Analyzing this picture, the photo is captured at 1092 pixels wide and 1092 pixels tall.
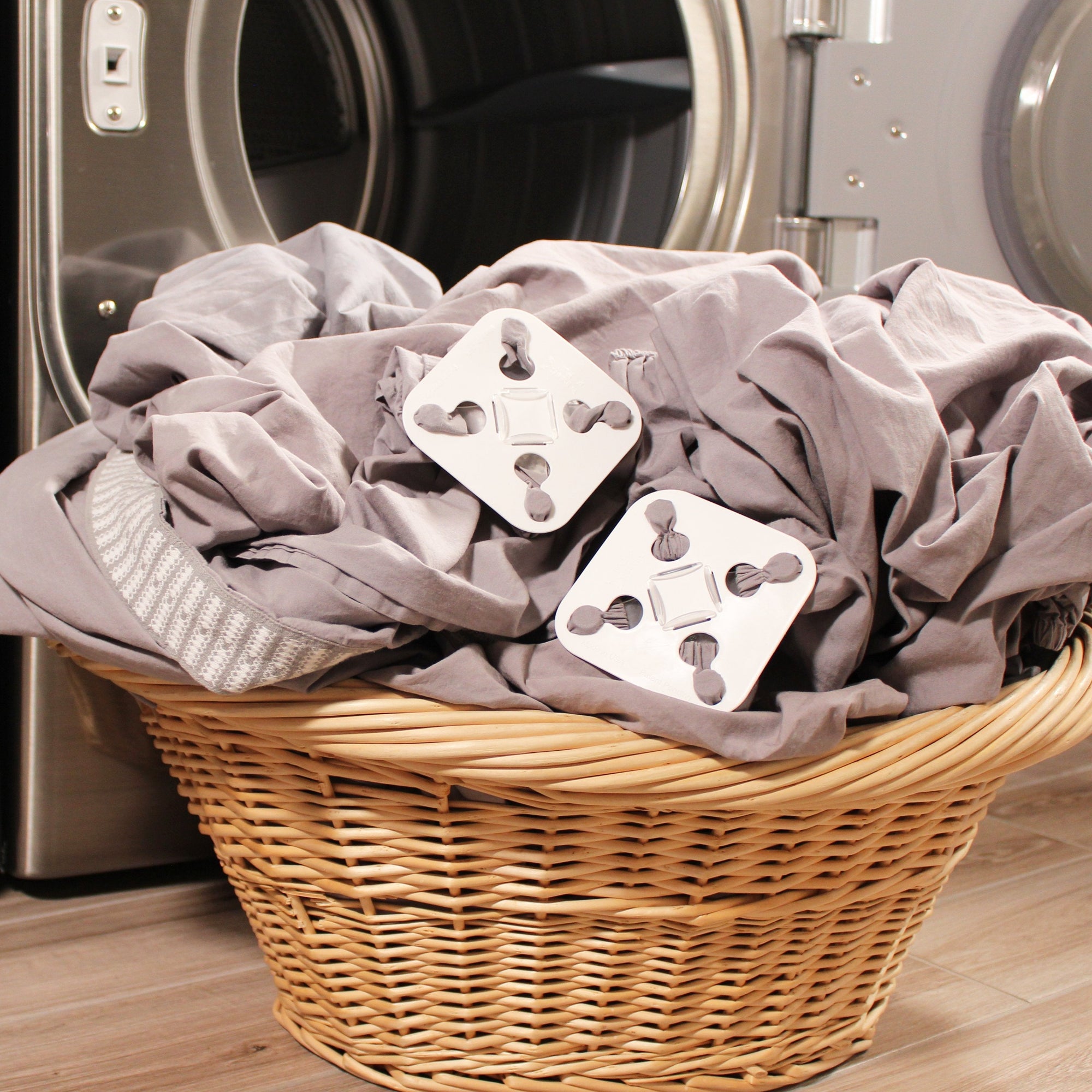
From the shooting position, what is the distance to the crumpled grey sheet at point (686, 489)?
1.66 ft

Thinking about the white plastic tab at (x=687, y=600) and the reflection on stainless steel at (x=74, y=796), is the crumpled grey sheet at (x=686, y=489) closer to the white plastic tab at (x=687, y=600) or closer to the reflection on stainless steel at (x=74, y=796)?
the white plastic tab at (x=687, y=600)

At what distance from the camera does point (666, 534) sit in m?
0.55

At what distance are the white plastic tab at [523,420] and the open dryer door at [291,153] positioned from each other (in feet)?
1.12

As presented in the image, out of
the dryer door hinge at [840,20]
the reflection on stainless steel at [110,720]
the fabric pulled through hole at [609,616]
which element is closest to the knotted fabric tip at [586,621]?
the fabric pulled through hole at [609,616]

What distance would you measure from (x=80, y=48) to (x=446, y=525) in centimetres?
48

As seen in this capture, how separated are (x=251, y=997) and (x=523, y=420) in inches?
16.4

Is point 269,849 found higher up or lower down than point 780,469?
lower down

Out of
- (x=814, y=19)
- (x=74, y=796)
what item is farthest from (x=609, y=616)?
(x=814, y=19)

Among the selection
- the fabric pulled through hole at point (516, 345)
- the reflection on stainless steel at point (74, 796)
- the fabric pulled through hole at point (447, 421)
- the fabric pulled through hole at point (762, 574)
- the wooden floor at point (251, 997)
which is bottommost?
the wooden floor at point (251, 997)

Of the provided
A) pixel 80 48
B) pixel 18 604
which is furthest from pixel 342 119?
pixel 18 604

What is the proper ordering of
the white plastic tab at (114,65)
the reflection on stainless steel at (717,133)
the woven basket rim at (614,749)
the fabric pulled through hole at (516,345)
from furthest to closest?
the reflection on stainless steel at (717,133), the white plastic tab at (114,65), the fabric pulled through hole at (516,345), the woven basket rim at (614,749)

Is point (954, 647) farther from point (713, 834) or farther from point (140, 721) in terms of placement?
point (140, 721)

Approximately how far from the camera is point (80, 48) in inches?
30.4

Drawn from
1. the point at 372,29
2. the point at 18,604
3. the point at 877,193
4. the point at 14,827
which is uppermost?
the point at 372,29
